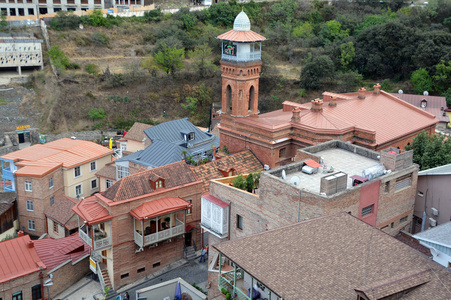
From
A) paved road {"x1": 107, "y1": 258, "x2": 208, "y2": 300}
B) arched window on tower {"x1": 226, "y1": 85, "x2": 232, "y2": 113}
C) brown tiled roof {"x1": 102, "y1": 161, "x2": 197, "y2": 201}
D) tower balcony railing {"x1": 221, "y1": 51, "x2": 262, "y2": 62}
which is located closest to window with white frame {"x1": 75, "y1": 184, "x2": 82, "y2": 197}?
brown tiled roof {"x1": 102, "y1": 161, "x2": 197, "y2": 201}

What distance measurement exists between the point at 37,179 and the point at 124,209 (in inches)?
521

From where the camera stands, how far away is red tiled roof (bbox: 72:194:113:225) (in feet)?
109

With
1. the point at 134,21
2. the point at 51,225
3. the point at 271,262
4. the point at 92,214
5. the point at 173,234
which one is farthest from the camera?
the point at 134,21

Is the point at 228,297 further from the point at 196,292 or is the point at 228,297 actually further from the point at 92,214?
the point at 92,214

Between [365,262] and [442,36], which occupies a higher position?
[442,36]

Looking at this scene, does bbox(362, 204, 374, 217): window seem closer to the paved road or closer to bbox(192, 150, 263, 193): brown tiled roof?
bbox(192, 150, 263, 193): brown tiled roof

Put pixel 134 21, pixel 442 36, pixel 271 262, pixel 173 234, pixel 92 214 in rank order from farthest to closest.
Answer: pixel 134 21 < pixel 442 36 < pixel 173 234 < pixel 92 214 < pixel 271 262

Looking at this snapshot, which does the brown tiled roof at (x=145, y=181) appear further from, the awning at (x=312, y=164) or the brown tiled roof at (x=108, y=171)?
the brown tiled roof at (x=108, y=171)

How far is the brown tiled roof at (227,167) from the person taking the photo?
129 ft

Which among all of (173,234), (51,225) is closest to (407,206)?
(173,234)

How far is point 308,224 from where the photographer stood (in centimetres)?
2331

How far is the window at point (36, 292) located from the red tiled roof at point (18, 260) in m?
1.33

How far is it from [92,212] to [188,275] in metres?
8.49

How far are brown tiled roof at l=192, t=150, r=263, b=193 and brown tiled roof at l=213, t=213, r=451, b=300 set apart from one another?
1622cm
